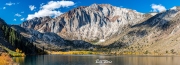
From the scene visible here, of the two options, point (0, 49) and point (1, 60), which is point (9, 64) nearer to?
point (1, 60)

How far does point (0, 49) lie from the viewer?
19350 centimetres

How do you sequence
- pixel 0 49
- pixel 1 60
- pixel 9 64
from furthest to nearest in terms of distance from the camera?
pixel 0 49
pixel 9 64
pixel 1 60

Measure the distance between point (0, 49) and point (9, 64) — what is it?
9042 cm

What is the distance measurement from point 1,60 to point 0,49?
96.9 m

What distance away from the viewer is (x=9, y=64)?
4323 inches

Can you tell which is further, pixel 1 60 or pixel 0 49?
pixel 0 49

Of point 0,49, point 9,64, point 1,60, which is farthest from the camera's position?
point 0,49

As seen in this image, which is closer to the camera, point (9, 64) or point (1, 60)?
point (1, 60)

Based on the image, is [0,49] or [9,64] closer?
[9,64]

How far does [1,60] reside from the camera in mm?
102500

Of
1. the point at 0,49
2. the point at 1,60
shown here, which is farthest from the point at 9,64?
the point at 0,49

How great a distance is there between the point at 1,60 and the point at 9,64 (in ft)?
25.6
